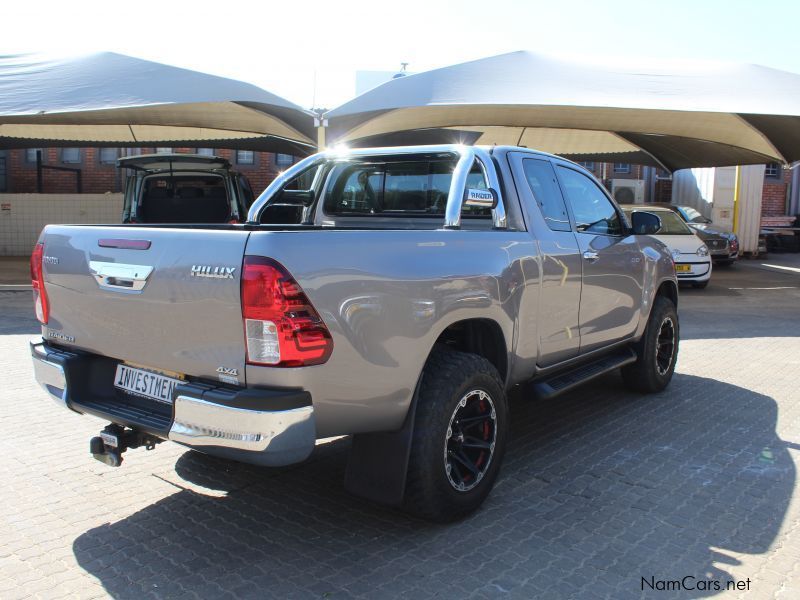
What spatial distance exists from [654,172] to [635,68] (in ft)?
37.5

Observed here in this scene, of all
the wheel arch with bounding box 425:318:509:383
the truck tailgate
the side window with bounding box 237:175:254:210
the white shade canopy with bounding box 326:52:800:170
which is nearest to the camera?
the truck tailgate

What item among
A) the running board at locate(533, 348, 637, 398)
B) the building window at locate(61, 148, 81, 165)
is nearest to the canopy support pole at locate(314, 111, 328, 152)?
the running board at locate(533, 348, 637, 398)

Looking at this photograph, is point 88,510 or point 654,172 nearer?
point 88,510

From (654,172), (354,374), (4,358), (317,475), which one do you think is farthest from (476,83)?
(654,172)

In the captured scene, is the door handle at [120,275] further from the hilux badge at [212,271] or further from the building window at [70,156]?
the building window at [70,156]

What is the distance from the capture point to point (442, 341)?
388 cm

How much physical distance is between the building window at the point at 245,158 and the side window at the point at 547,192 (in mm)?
16695

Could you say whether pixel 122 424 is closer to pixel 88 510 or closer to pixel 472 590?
pixel 88 510

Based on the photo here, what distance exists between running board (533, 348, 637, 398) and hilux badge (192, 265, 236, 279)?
224 centimetres

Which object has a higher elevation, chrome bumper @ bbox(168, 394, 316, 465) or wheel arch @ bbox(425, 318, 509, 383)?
wheel arch @ bbox(425, 318, 509, 383)

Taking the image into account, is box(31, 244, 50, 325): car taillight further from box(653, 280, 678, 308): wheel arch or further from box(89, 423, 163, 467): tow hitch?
box(653, 280, 678, 308): wheel arch

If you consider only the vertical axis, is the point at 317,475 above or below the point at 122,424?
below

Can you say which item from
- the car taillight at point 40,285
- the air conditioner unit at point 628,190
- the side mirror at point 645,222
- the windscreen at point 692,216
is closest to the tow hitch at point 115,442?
the car taillight at point 40,285

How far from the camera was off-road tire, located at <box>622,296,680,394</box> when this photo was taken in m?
5.79
